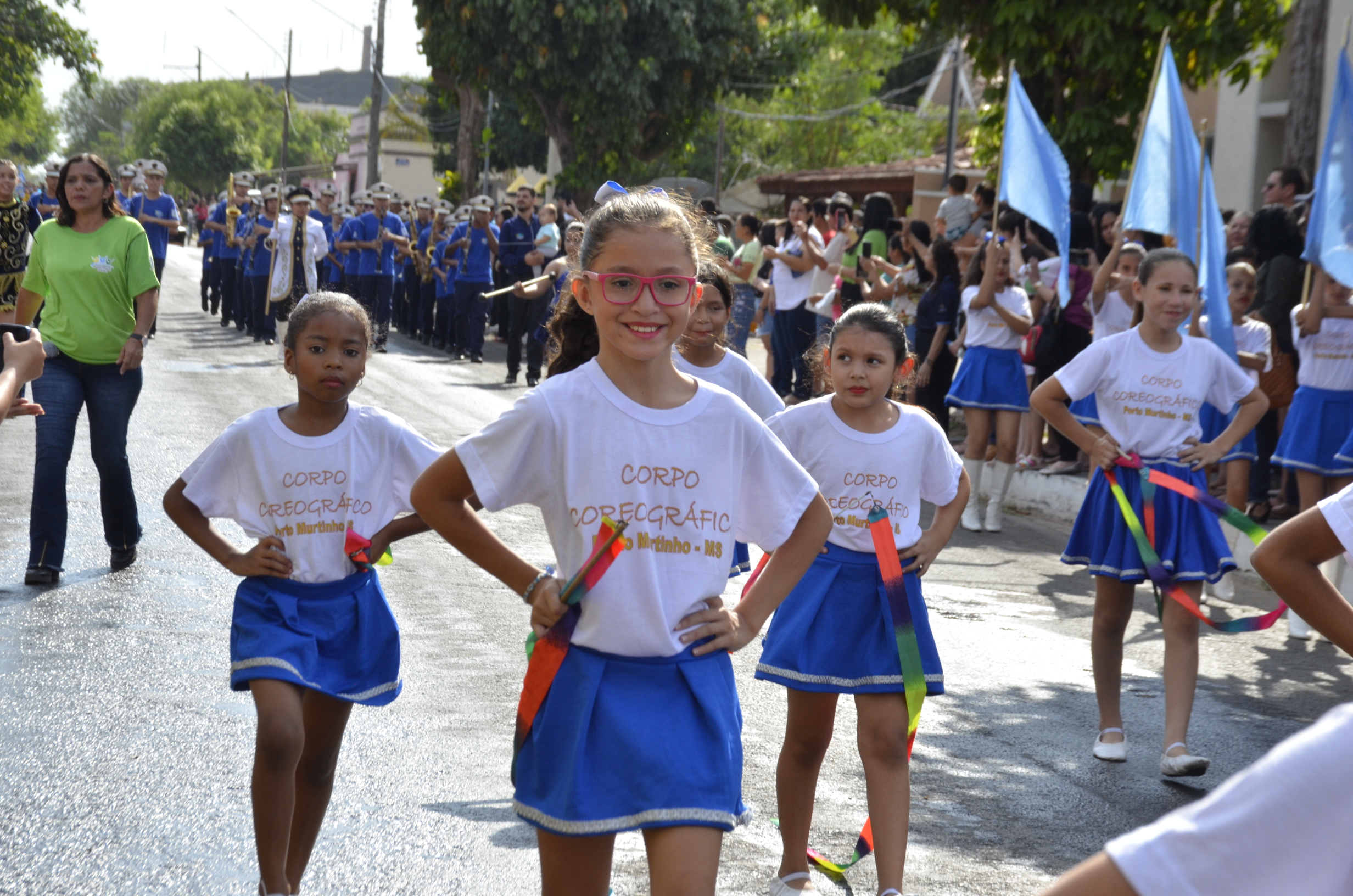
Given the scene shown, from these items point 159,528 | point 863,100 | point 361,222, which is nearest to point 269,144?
point 863,100

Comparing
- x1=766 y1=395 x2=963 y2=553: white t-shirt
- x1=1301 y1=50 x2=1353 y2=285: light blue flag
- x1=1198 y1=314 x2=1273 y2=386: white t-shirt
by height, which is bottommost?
x1=766 y1=395 x2=963 y2=553: white t-shirt

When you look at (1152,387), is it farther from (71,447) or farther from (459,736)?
(71,447)

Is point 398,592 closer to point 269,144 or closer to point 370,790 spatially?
point 370,790

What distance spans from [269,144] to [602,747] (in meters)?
145

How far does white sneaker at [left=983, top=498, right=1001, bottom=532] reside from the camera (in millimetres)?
10562

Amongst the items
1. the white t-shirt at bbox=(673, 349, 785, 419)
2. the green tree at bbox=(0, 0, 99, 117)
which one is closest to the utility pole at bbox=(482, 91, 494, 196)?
the green tree at bbox=(0, 0, 99, 117)

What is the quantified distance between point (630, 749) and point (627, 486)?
1.61 feet

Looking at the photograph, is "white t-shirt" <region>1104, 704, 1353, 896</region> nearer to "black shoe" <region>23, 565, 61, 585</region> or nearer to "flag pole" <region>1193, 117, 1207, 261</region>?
"black shoe" <region>23, 565, 61, 585</region>

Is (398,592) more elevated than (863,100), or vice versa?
(863,100)

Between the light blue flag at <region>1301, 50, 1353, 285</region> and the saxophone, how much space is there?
17872mm

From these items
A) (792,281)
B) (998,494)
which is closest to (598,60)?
(792,281)

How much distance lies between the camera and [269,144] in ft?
460

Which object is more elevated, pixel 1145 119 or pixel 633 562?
pixel 1145 119

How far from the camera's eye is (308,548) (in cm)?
383
